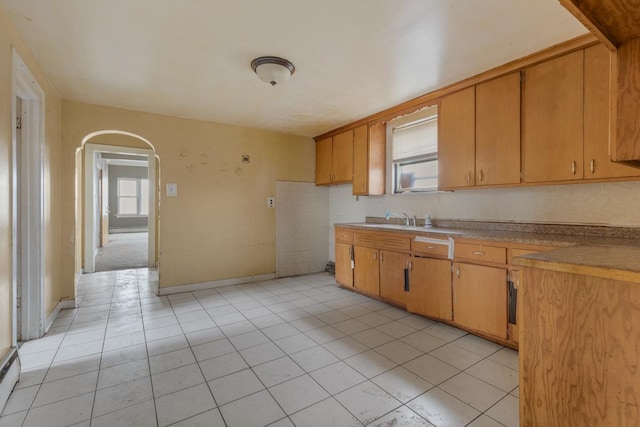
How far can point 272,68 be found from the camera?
2459 mm

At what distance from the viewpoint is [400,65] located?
2.54m

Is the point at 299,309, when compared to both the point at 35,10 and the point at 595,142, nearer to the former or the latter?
the point at 595,142

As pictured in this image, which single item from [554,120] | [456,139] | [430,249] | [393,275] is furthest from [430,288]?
[554,120]

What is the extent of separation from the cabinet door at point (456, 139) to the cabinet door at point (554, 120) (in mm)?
461

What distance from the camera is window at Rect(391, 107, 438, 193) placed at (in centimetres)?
361

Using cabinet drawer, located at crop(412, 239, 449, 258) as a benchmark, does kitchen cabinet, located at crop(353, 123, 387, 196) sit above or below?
above

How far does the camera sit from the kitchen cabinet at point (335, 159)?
4.40 meters

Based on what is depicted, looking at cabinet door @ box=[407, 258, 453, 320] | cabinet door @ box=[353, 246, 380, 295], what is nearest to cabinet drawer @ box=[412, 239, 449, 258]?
cabinet door @ box=[407, 258, 453, 320]

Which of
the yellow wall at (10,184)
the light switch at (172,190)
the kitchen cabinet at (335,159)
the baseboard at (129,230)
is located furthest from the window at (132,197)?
the kitchen cabinet at (335,159)

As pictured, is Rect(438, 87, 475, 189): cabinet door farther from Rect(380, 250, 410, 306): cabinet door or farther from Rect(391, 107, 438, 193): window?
Rect(380, 250, 410, 306): cabinet door

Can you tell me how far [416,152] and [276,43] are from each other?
230cm

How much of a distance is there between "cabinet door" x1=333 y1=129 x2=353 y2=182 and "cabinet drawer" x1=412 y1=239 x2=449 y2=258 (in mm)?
1680

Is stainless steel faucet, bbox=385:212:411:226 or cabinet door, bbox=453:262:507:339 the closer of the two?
cabinet door, bbox=453:262:507:339

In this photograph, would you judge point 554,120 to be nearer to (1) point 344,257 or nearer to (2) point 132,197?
(1) point 344,257
